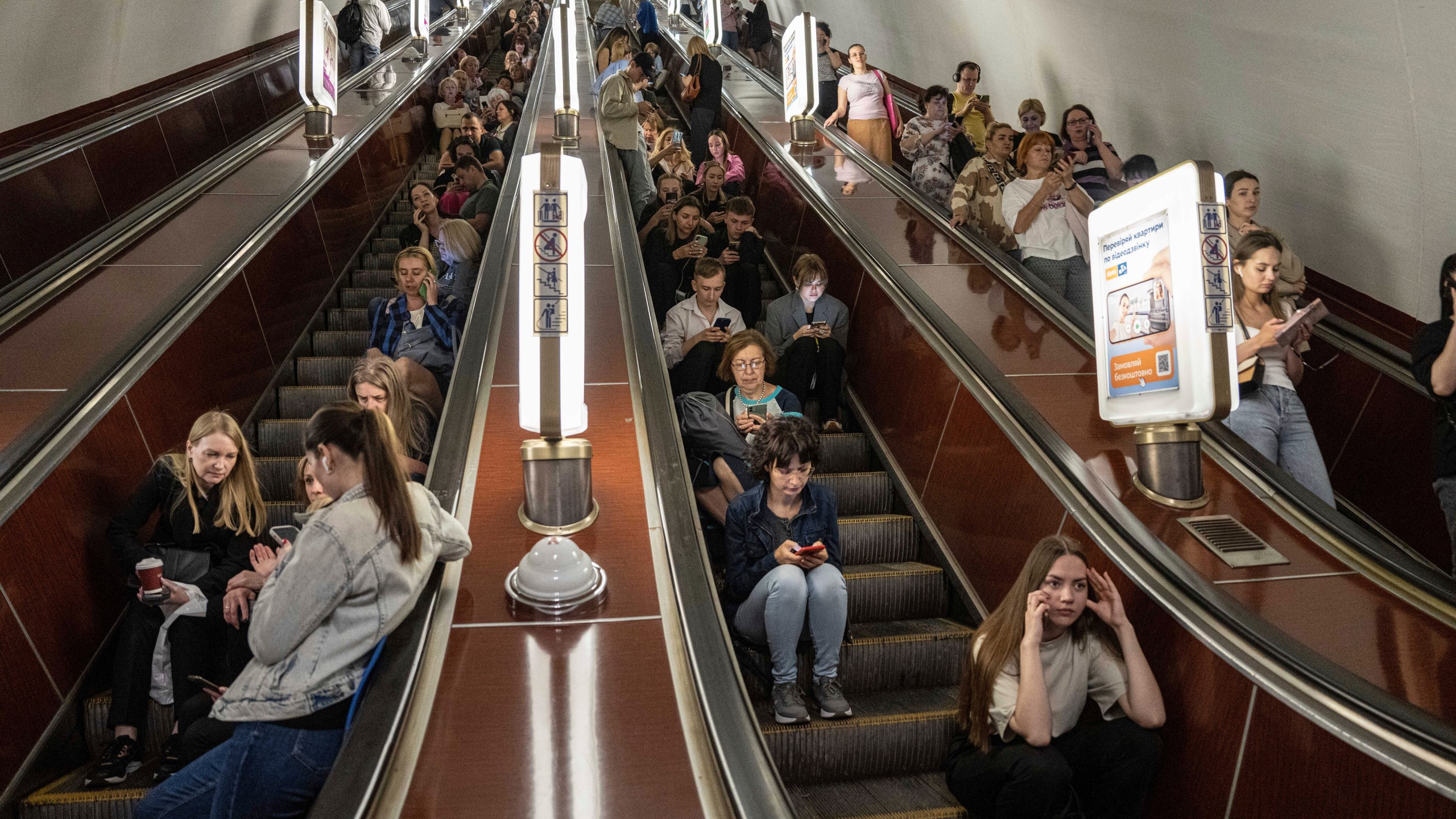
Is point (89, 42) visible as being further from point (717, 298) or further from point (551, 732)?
point (551, 732)

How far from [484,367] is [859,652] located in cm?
204

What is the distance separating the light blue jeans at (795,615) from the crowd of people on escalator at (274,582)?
3.26 feet

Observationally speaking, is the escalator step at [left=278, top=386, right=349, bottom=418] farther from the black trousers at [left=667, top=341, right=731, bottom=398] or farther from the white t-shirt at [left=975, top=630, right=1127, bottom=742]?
the white t-shirt at [left=975, top=630, right=1127, bottom=742]

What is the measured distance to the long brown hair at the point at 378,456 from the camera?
2.54 metres

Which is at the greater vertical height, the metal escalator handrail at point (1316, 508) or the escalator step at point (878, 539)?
the metal escalator handrail at point (1316, 508)

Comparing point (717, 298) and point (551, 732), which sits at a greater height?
point (717, 298)

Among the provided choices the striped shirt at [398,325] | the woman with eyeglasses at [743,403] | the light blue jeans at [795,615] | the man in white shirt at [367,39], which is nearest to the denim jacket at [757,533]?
the light blue jeans at [795,615]

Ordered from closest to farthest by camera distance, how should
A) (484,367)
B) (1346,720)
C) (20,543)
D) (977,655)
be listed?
(1346,720) → (977,655) → (20,543) → (484,367)

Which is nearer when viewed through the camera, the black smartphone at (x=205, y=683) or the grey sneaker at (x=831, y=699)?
the black smartphone at (x=205, y=683)

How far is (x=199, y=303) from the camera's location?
15.4 feet

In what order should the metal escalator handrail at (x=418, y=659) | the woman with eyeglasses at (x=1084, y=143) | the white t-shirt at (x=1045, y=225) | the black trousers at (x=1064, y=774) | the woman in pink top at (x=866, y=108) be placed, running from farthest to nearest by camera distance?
the woman in pink top at (x=866, y=108) < the woman with eyeglasses at (x=1084, y=143) < the white t-shirt at (x=1045, y=225) < the black trousers at (x=1064, y=774) < the metal escalator handrail at (x=418, y=659)

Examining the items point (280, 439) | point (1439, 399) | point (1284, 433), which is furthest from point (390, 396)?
point (1439, 399)

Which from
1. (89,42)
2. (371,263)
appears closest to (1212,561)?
(371,263)

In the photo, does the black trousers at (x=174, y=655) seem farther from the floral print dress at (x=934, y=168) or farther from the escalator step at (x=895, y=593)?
the floral print dress at (x=934, y=168)
